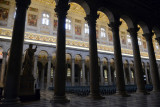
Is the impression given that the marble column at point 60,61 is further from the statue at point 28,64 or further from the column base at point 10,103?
the statue at point 28,64

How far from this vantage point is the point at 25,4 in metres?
5.52

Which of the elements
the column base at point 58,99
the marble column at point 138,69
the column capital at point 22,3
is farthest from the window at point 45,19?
the column base at point 58,99

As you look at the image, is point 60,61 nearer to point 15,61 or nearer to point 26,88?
point 15,61

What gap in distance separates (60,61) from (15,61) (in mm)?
1895

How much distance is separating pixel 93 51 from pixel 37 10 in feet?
51.0

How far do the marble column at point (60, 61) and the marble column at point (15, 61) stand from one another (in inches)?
61.4

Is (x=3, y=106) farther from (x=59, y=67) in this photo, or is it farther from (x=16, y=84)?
(x=59, y=67)

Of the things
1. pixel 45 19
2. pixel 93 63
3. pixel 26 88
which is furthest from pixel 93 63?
pixel 45 19

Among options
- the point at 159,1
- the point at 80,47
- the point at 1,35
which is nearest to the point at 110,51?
the point at 80,47

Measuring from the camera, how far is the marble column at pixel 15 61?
447 centimetres

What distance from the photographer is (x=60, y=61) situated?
5.70 metres

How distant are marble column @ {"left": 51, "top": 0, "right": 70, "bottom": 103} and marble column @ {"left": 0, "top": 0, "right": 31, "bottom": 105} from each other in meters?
1.56

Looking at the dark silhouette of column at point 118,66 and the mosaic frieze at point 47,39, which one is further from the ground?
the mosaic frieze at point 47,39

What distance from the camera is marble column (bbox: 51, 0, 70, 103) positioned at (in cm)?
528
